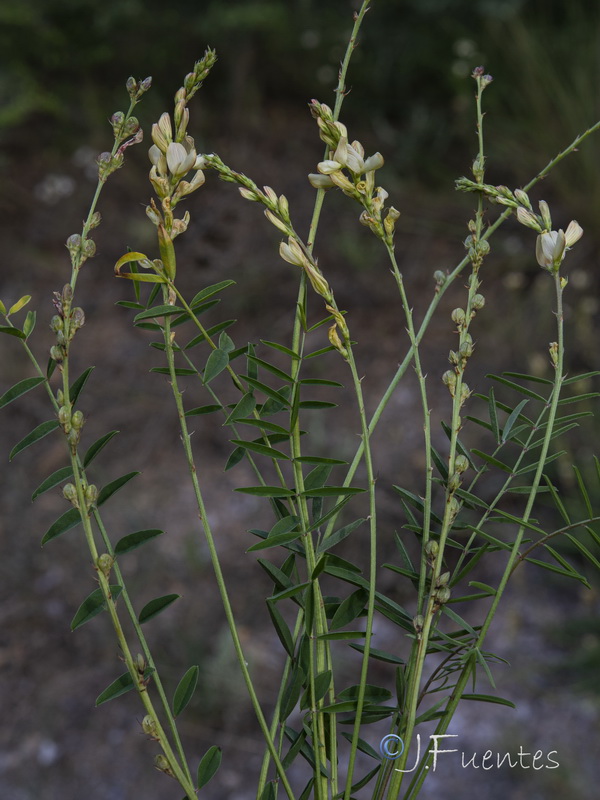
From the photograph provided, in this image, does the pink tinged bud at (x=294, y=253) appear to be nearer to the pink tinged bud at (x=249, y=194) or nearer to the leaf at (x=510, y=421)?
the pink tinged bud at (x=249, y=194)

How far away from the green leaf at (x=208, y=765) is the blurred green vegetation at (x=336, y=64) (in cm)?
275

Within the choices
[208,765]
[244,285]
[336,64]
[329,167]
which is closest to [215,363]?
[329,167]

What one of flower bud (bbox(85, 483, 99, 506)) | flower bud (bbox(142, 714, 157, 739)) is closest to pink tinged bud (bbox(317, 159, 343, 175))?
flower bud (bbox(85, 483, 99, 506))

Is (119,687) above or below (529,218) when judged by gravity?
below

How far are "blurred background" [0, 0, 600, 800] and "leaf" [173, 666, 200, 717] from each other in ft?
4.28

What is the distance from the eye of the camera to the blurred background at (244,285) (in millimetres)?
1898

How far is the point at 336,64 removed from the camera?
3463 millimetres

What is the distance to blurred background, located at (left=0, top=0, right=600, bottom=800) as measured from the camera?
1.90 meters

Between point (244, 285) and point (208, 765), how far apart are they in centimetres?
256

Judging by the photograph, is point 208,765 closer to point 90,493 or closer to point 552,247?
point 90,493

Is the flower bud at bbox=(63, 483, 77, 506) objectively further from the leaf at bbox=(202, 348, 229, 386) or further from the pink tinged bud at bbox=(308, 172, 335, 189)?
the pink tinged bud at bbox=(308, 172, 335, 189)

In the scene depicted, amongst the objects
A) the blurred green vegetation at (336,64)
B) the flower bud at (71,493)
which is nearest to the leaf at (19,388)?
the flower bud at (71,493)

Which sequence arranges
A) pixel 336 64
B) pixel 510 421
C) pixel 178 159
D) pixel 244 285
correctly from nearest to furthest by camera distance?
pixel 178 159, pixel 510 421, pixel 244 285, pixel 336 64

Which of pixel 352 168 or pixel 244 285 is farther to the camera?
pixel 244 285
